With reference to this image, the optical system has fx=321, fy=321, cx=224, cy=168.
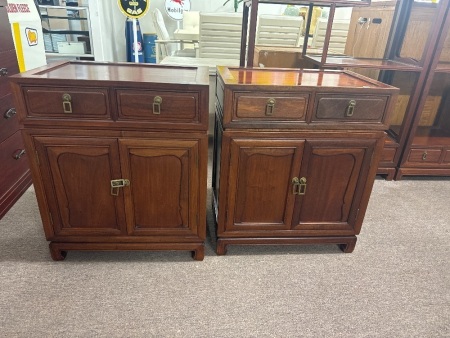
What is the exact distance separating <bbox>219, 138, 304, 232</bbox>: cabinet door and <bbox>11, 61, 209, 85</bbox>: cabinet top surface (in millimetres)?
338

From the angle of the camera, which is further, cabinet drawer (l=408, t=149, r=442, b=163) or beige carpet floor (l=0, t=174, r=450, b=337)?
cabinet drawer (l=408, t=149, r=442, b=163)

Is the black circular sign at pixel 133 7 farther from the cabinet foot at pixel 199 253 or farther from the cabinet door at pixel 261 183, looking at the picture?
the cabinet foot at pixel 199 253

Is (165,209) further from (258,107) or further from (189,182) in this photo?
(258,107)

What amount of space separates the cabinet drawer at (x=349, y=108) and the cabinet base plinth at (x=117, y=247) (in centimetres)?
78

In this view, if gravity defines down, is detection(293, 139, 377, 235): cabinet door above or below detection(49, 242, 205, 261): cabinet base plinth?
above

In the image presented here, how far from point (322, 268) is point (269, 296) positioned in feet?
1.07

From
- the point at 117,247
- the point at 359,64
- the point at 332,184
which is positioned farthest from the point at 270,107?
the point at 359,64

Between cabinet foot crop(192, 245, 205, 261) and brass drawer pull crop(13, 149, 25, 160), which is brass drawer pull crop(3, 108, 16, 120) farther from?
cabinet foot crop(192, 245, 205, 261)

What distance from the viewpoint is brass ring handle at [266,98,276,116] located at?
1.25m

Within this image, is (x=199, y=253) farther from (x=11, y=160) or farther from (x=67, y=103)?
(x=11, y=160)

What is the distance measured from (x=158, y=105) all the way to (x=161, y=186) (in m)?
0.35

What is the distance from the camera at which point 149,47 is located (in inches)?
220

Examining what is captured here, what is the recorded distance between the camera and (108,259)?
1.49 m

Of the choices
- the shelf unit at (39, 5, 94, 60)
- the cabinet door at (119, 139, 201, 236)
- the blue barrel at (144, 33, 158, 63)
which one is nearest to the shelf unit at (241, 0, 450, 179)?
the cabinet door at (119, 139, 201, 236)
